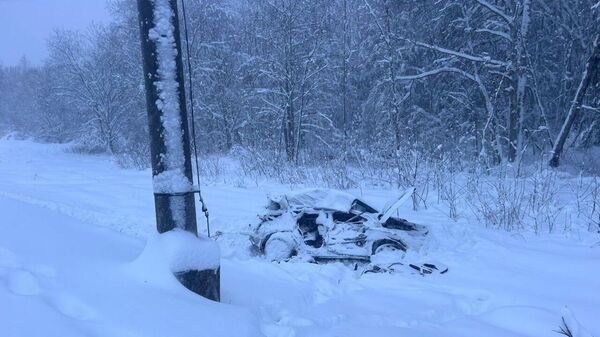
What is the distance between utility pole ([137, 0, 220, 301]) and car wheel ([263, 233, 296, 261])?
225 cm

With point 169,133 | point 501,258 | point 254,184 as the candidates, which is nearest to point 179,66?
point 169,133

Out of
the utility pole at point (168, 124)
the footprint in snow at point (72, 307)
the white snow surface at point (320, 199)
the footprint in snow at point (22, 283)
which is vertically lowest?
the white snow surface at point (320, 199)

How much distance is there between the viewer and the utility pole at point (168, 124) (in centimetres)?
335

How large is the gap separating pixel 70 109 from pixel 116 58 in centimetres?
1969

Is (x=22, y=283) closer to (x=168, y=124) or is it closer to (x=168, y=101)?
(x=168, y=124)

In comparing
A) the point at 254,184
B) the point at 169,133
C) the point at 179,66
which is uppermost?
the point at 179,66

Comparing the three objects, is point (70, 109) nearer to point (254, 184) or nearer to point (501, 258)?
point (254, 184)

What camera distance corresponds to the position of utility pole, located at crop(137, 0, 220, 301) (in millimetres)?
3346

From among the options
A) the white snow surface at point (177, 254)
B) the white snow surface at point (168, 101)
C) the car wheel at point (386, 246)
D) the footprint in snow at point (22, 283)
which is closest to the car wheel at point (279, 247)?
the car wheel at point (386, 246)

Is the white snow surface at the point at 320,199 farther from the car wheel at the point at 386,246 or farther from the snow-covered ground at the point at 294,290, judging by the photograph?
the snow-covered ground at the point at 294,290

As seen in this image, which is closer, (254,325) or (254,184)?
(254,325)

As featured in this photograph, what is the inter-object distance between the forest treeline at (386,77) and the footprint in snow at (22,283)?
7819 millimetres

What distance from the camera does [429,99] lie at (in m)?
20.5

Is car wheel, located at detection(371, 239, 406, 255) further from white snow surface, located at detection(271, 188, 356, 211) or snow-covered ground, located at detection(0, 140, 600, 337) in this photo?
white snow surface, located at detection(271, 188, 356, 211)
